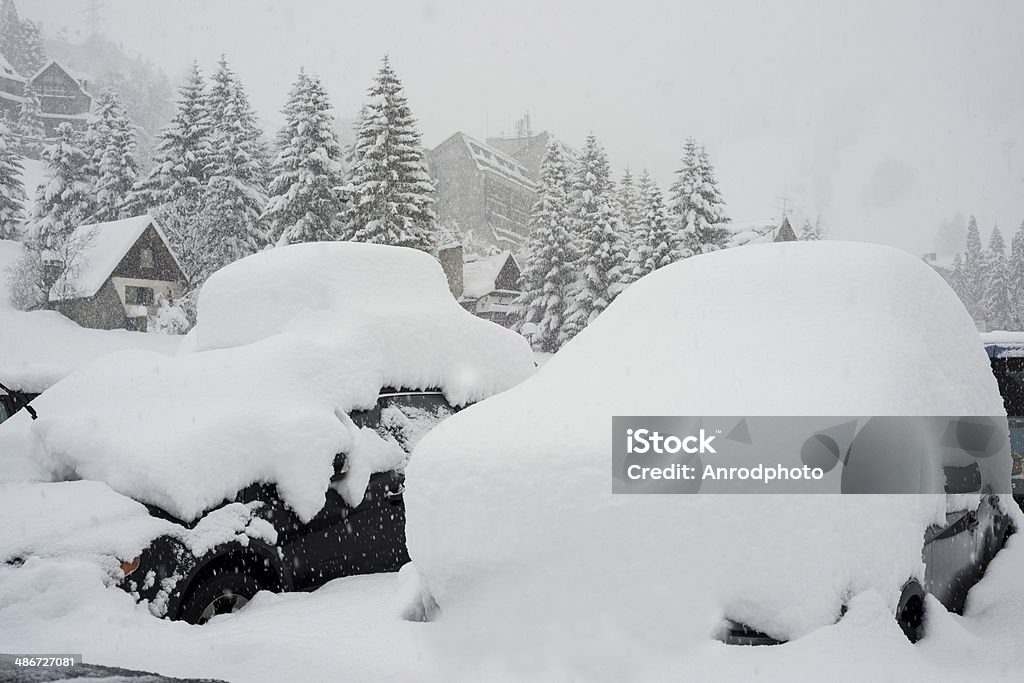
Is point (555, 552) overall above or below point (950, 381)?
below

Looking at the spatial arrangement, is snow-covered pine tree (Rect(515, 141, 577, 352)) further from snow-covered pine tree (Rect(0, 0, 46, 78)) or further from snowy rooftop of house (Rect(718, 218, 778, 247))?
snow-covered pine tree (Rect(0, 0, 46, 78))

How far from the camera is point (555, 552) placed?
2975 millimetres

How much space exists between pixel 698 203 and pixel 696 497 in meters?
30.6

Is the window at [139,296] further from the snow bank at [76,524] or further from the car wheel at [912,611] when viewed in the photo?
the car wheel at [912,611]

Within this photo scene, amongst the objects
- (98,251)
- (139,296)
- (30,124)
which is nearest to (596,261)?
(139,296)

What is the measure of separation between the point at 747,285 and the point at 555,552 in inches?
69.3

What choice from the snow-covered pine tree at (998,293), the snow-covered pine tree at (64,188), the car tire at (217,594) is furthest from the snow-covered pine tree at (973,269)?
the car tire at (217,594)

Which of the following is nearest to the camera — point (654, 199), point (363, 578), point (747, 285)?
point (747, 285)

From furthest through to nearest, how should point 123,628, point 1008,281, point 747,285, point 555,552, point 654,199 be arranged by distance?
point 1008,281 < point 654,199 < point 747,285 < point 123,628 < point 555,552

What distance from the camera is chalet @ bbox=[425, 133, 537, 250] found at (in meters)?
65.4

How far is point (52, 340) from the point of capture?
31438 mm

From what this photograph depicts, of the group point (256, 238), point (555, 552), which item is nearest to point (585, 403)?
point (555, 552)

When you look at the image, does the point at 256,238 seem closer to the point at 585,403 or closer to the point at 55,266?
the point at 55,266

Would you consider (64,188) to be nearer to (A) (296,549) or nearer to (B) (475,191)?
(B) (475,191)
